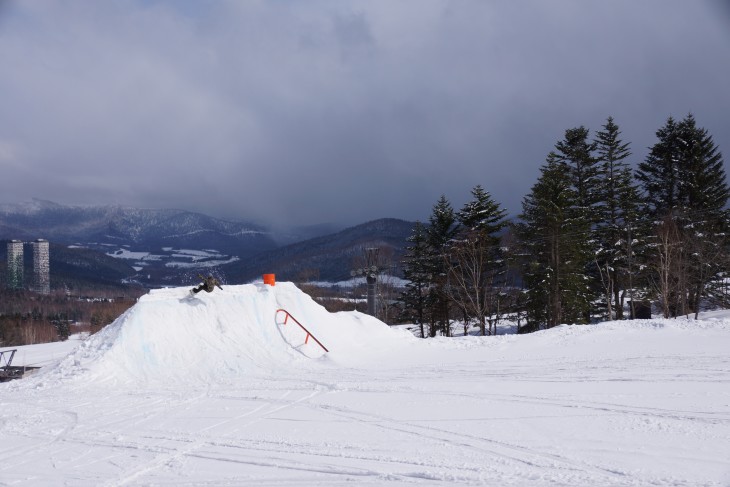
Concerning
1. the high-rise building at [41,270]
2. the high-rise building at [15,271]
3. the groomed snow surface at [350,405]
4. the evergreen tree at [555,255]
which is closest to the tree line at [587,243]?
the evergreen tree at [555,255]

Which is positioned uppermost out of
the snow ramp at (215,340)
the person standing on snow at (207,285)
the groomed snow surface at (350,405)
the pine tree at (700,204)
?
the pine tree at (700,204)

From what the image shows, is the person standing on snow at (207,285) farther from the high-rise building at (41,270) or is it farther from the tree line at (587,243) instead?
the high-rise building at (41,270)

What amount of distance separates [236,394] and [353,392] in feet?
8.70

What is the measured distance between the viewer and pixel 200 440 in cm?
→ 800

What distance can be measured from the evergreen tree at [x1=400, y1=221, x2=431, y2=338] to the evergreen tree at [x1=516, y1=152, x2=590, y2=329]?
311 inches

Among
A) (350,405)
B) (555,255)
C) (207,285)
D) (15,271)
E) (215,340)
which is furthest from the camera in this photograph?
(15,271)

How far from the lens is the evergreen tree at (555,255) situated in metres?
29.2

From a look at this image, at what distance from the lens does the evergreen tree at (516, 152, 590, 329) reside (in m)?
29.2

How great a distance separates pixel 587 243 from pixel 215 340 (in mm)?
23690

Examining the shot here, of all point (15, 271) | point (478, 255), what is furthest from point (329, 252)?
point (478, 255)

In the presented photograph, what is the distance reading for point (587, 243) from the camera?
3094 centimetres

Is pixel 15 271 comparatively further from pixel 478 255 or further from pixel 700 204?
pixel 700 204

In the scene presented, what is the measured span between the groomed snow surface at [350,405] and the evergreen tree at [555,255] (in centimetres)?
1085

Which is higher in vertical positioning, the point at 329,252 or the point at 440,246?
the point at 329,252
